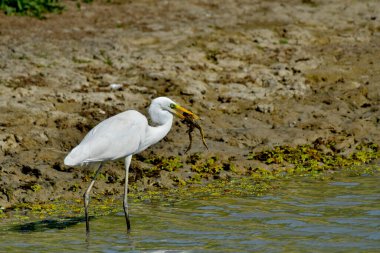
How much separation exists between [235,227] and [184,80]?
483cm

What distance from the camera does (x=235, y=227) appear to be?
8547mm

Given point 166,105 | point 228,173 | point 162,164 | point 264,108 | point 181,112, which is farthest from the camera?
point 264,108

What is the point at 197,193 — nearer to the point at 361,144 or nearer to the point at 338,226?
the point at 338,226

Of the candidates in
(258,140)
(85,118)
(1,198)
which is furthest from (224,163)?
(1,198)

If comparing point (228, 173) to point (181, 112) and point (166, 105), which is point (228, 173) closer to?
point (181, 112)

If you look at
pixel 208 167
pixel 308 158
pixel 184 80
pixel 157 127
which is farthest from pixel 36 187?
pixel 184 80

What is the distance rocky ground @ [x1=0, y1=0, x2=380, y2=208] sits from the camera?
415 inches

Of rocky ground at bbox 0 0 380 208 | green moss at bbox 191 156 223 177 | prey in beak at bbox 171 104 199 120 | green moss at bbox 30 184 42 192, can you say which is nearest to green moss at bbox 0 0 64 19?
rocky ground at bbox 0 0 380 208

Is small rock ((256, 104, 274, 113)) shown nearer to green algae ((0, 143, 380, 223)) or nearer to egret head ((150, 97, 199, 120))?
green algae ((0, 143, 380, 223))

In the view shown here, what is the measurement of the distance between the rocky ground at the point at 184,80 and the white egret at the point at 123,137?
4.29 feet

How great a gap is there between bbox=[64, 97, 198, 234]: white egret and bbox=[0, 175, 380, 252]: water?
0.36 meters

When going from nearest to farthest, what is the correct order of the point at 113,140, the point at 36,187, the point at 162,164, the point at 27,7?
the point at 113,140 < the point at 36,187 < the point at 162,164 < the point at 27,7

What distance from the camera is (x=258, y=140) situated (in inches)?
456

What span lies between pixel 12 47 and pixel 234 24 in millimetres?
3970
